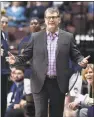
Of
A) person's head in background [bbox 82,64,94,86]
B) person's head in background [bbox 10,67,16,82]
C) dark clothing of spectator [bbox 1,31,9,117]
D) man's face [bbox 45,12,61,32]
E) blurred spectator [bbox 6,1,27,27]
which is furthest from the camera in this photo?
blurred spectator [bbox 6,1,27,27]

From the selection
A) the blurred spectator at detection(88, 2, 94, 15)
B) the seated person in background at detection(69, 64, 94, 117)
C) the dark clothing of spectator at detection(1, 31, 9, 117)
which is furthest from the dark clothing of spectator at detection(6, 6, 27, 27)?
the seated person in background at detection(69, 64, 94, 117)

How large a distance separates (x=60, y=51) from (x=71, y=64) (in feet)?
3.85

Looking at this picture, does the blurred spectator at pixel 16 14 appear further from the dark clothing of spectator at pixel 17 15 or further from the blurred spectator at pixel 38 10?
the blurred spectator at pixel 38 10

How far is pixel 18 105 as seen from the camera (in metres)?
8.30

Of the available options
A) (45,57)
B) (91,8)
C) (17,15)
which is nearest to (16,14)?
(17,15)

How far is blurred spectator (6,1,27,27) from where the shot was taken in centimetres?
1273

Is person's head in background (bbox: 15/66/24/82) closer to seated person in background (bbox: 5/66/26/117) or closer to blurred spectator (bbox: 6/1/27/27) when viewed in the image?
seated person in background (bbox: 5/66/26/117)

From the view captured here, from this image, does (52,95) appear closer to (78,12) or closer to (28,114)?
(28,114)

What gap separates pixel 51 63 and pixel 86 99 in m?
0.94

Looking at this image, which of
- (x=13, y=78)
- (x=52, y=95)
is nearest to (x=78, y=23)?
(x=13, y=78)

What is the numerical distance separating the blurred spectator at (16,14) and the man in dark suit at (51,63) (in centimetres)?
584

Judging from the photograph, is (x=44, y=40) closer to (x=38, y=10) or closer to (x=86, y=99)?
(x=86, y=99)

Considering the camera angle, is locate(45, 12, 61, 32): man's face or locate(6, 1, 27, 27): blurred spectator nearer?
locate(45, 12, 61, 32): man's face

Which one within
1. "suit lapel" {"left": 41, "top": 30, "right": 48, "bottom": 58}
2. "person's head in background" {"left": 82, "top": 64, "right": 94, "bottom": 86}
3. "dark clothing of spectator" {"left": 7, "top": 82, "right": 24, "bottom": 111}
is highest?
"suit lapel" {"left": 41, "top": 30, "right": 48, "bottom": 58}
